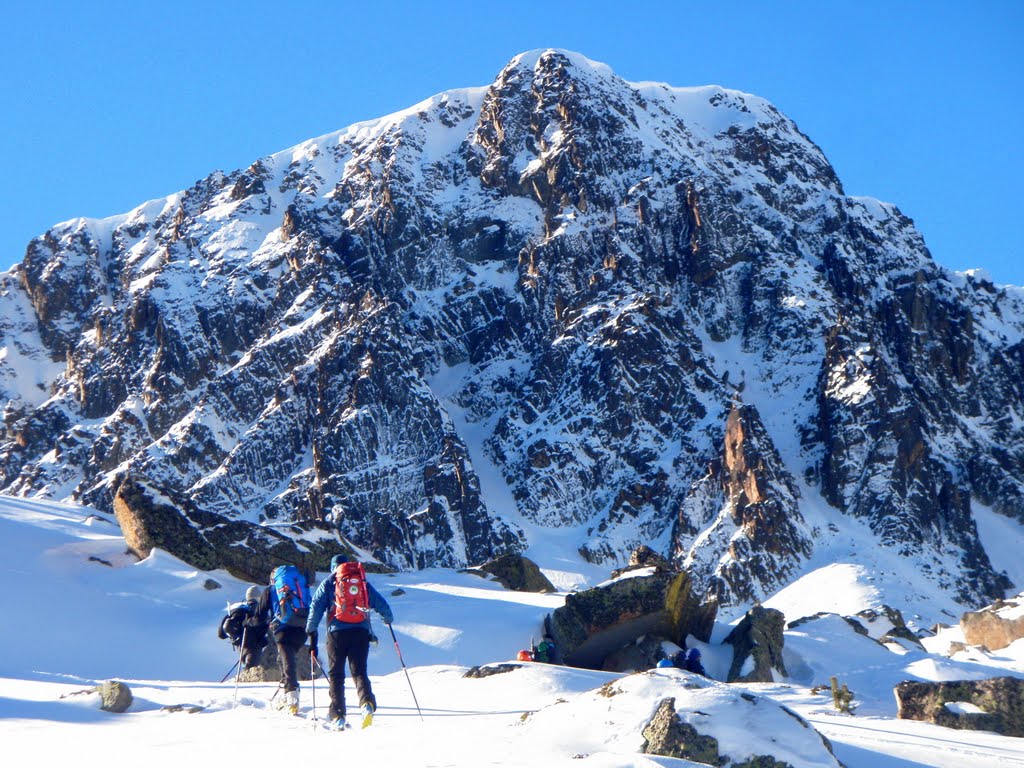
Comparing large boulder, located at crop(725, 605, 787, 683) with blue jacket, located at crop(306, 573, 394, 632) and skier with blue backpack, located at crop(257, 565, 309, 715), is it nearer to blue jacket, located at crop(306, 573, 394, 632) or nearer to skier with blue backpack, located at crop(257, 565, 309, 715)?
skier with blue backpack, located at crop(257, 565, 309, 715)

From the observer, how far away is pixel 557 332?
479 ft

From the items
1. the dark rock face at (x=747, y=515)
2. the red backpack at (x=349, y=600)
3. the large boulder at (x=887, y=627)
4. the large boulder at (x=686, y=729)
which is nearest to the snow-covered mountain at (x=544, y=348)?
the dark rock face at (x=747, y=515)

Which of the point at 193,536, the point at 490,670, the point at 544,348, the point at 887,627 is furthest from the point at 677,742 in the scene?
the point at 544,348

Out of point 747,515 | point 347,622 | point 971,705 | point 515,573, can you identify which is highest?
point 747,515

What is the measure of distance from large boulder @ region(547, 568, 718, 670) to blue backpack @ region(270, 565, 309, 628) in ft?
39.0

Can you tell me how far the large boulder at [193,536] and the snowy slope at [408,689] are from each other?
63 centimetres

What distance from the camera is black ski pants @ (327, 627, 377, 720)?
14.1 m

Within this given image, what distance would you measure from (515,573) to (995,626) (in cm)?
1469

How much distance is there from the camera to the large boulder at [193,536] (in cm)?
3444

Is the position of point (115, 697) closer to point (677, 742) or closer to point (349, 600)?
point (349, 600)

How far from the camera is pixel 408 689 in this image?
19328 mm

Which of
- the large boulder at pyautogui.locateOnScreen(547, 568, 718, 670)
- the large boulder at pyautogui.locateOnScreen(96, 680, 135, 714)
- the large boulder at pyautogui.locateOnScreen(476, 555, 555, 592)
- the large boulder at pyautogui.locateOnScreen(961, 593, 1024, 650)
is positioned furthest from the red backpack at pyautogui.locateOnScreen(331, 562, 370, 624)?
the large boulder at pyautogui.locateOnScreen(476, 555, 555, 592)

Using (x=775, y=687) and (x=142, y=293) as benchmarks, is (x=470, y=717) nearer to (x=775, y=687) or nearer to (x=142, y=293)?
(x=775, y=687)

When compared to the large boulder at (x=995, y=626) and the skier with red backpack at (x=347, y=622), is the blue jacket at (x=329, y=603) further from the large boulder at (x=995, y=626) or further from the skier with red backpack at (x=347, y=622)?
the large boulder at (x=995, y=626)
